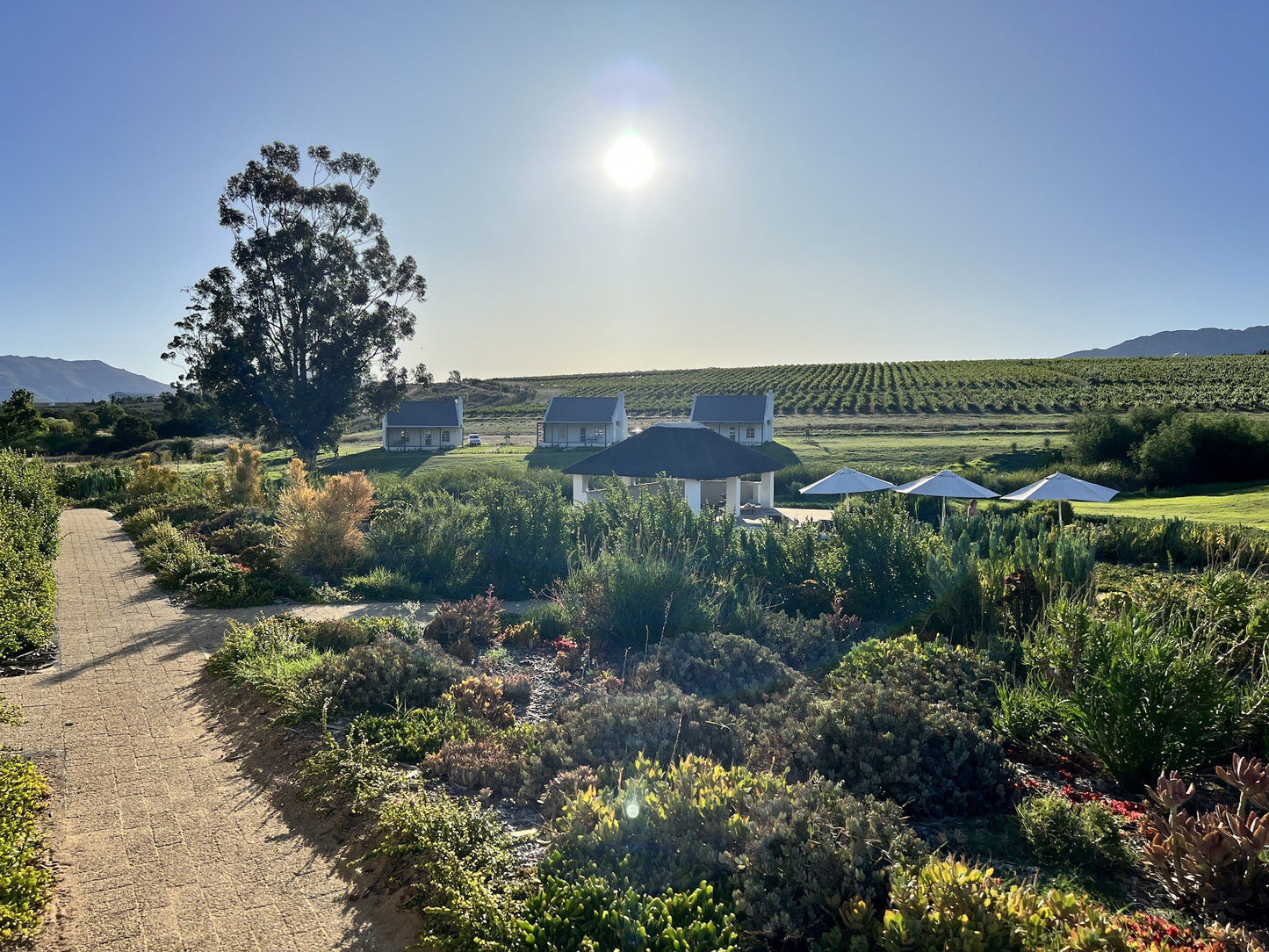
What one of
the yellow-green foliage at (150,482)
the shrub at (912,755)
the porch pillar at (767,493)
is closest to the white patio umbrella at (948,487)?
the porch pillar at (767,493)

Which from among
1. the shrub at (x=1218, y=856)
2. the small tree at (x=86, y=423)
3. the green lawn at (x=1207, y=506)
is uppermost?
the small tree at (x=86, y=423)

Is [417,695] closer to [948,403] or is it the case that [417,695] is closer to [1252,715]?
[1252,715]

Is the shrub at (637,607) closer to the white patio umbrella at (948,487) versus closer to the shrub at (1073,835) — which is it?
the shrub at (1073,835)

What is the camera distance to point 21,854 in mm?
3516

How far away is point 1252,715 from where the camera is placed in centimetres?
409

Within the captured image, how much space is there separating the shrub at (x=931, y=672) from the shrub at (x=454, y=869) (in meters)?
2.44

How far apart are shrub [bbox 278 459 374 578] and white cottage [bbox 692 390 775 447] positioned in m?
36.5

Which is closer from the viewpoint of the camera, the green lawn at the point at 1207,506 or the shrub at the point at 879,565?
the shrub at the point at 879,565

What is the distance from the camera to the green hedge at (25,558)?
23.6 ft

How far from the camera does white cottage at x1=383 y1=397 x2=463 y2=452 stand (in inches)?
2181

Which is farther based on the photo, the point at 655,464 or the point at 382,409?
the point at 382,409

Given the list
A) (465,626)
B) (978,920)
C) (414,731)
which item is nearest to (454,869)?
(414,731)

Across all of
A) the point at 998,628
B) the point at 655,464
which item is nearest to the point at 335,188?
the point at 655,464

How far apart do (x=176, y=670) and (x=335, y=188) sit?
30159mm
